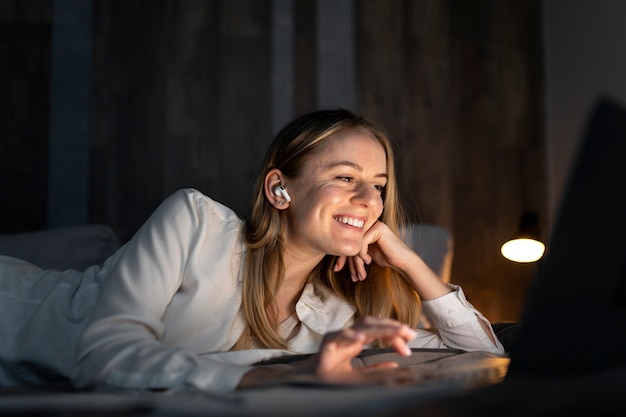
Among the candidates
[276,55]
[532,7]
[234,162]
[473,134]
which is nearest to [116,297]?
[234,162]

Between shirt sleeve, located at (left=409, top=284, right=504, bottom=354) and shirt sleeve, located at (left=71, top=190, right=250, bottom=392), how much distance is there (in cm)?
62

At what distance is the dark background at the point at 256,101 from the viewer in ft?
10.5

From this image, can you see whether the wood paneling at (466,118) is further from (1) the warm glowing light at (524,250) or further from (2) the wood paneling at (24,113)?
(2) the wood paneling at (24,113)

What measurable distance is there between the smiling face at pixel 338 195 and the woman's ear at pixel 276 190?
23 mm

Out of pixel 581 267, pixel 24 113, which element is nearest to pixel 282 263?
pixel 581 267

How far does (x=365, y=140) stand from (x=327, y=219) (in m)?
0.22

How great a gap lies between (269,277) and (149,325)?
469 millimetres

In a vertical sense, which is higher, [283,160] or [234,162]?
[234,162]

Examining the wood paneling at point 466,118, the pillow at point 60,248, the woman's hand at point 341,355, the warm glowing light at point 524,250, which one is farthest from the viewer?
the wood paneling at point 466,118

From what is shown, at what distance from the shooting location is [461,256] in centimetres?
353

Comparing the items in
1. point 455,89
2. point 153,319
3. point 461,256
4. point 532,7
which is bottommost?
point 153,319

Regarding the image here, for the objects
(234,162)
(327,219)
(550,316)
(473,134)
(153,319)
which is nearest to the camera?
(550,316)

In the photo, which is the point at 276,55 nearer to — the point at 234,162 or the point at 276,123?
the point at 276,123

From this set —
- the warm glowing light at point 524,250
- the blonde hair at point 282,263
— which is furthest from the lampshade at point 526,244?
the blonde hair at point 282,263
